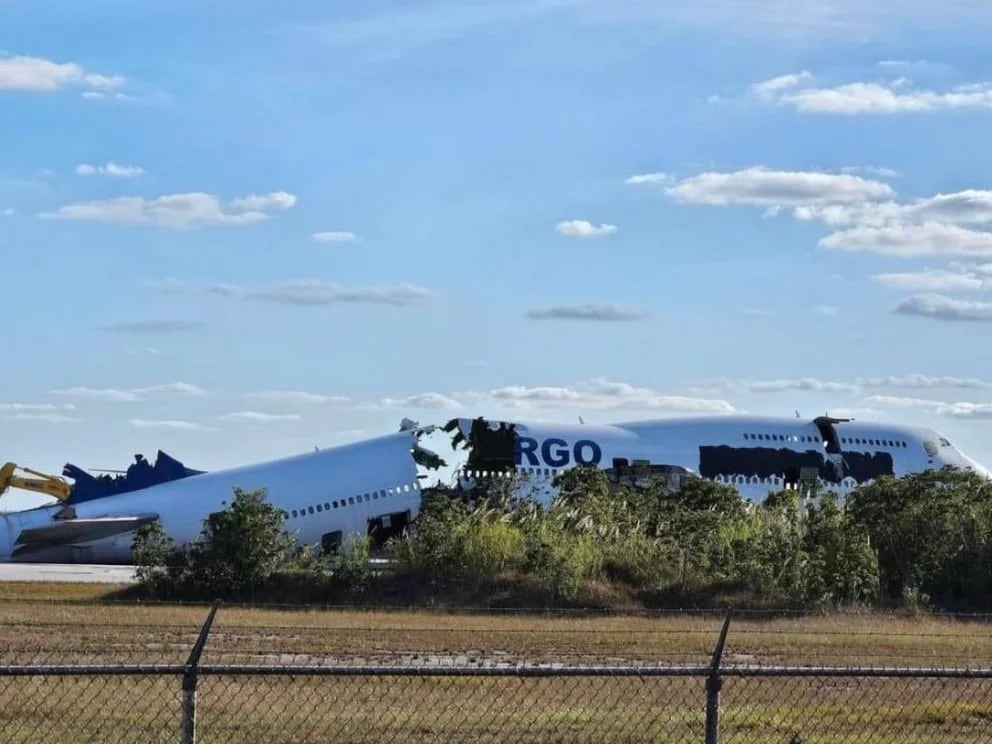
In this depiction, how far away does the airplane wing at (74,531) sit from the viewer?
46.9 meters

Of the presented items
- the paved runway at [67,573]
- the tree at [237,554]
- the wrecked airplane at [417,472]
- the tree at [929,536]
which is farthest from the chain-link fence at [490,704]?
the wrecked airplane at [417,472]

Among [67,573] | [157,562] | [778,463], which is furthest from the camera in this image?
[778,463]

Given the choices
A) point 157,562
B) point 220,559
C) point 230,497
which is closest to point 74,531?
point 230,497

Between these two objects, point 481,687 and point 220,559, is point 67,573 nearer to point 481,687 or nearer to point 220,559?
point 220,559

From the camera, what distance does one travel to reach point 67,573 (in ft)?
138

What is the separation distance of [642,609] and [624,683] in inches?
512

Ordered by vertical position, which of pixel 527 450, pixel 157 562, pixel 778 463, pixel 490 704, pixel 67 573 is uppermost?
pixel 527 450

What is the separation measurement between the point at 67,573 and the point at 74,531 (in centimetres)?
551

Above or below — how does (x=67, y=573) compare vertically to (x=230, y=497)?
below

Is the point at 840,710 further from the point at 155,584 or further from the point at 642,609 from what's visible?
the point at 155,584

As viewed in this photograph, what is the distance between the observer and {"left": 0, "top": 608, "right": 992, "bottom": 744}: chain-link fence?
10.9m

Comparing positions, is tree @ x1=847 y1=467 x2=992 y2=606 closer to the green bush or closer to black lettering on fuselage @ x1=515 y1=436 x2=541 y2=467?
the green bush

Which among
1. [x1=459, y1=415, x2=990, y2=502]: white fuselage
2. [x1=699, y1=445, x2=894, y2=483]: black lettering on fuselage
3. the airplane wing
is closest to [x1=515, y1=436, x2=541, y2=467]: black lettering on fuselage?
[x1=459, y1=415, x2=990, y2=502]: white fuselage

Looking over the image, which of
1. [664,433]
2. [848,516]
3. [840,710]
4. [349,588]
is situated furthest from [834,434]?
[840,710]
